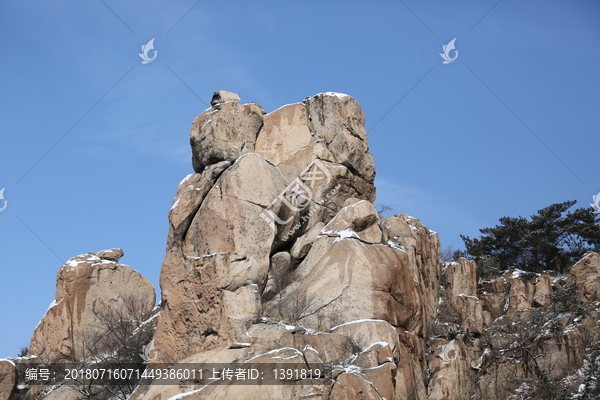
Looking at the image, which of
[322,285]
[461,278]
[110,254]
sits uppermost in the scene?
[110,254]

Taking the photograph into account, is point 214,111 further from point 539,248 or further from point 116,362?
point 539,248

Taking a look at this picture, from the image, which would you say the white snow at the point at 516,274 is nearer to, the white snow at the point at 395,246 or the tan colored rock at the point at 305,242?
the white snow at the point at 395,246

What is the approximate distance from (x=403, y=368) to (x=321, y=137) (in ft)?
37.3

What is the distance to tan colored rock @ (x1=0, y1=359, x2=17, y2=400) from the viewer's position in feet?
105

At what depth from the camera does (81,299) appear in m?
36.4

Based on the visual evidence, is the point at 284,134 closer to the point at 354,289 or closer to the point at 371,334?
the point at 354,289

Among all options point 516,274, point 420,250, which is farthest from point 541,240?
point 420,250

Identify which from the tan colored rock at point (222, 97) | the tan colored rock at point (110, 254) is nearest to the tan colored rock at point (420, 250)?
the tan colored rock at point (222, 97)

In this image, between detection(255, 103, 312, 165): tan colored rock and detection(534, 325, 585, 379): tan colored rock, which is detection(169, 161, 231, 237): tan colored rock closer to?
detection(255, 103, 312, 165): tan colored rock

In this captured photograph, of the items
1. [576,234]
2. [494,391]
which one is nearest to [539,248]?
[576,234]

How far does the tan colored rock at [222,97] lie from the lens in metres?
32.4

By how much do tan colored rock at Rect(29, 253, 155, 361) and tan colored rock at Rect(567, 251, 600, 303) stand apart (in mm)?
21107

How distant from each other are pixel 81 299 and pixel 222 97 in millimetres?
12487

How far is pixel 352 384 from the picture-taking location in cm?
2323
